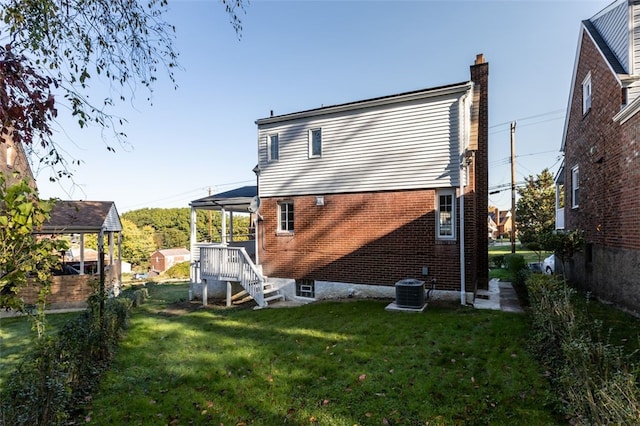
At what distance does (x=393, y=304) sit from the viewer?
34.6ft

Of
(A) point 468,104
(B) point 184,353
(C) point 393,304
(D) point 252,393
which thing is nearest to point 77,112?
(D) point 252,393

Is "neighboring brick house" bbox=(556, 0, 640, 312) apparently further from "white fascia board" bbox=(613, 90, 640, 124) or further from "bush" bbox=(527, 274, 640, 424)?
"bush" bbox=(527, 274, 640, 424)

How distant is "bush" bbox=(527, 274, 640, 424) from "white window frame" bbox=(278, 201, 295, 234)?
9.08 m

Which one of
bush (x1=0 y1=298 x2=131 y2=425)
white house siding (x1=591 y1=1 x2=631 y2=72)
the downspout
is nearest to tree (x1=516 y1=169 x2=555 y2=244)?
white house siding (x1=591 y1=1 x2=631 y2=72)

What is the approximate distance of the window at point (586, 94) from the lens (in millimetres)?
12281

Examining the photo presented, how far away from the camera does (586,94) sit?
42.1 feet

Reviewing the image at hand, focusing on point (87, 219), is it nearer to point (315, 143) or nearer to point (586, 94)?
point (315, 143)

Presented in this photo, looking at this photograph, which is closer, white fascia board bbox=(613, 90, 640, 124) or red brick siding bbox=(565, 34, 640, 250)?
A: white fascia board bbox=(613, 90, 640, 124)

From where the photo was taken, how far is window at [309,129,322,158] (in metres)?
13.0

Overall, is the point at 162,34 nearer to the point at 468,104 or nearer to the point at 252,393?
the point at 252,393

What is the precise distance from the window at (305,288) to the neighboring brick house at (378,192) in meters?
0.04

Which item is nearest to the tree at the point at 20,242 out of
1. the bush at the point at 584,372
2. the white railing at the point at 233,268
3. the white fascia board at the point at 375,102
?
the bush at the point at 584,372

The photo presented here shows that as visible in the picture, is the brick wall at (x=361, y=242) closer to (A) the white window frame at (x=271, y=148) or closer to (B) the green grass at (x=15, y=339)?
(A) the white window frame at (x=271, y=148)

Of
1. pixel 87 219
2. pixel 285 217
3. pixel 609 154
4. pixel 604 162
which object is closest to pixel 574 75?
pixel 604 162
